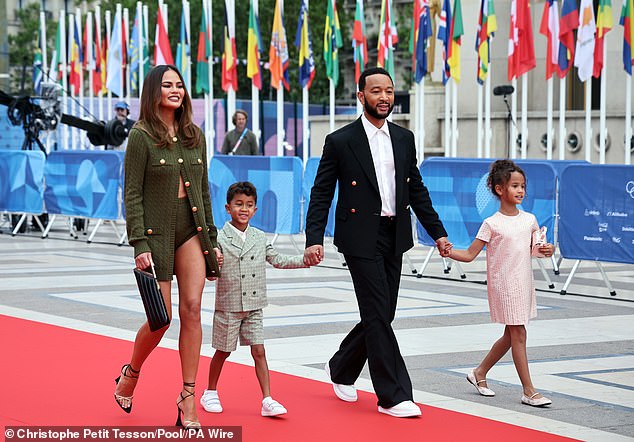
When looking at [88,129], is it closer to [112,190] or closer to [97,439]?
[112,190]

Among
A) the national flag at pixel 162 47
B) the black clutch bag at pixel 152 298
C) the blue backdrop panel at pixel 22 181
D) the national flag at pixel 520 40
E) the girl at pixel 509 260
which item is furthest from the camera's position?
the national flag at pixel 162 47

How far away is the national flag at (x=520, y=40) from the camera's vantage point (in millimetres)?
21375

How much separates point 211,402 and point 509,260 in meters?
2.15

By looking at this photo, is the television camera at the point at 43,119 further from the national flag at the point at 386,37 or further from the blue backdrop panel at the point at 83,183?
the national flag at the point at 386,37

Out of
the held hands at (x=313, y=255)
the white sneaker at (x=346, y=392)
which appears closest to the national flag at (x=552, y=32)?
the white sneaker at (x=346, y=392)

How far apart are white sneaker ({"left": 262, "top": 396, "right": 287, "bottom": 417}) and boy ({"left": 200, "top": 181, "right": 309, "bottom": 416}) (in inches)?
6.2

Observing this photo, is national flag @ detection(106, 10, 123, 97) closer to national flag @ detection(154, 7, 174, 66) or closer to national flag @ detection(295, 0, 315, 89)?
national flag @ detection(154, 7, 174, 66)

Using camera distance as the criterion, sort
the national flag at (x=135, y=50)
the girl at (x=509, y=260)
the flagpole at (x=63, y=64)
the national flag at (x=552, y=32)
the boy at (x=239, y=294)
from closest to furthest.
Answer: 1. the boy at (x=239, y=294)
2. the girl at (x=509, y=260)
3. the national flag at (x=552, y=32)
4. the national flag at (x=135, y=50)
5. the flagpole at (x=63, y=64)

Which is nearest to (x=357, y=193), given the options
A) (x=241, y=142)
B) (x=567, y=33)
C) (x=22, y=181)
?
(x=567, y=33)

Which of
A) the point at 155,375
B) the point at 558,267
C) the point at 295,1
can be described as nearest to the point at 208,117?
the point at 558,267

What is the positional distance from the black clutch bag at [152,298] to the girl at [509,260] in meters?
2.11

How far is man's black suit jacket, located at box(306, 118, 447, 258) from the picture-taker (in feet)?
25.9

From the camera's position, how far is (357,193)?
26.1 ft

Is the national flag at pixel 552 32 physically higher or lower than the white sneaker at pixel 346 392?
higher
